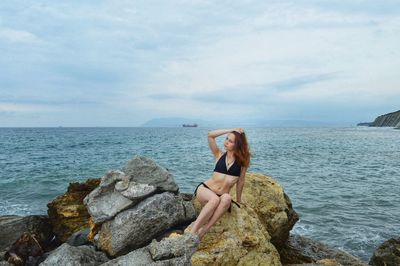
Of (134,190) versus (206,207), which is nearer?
(206,207)

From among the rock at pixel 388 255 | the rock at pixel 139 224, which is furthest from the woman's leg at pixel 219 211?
the rock at pixel 388 255

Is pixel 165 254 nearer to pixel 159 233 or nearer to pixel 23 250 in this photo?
pixel 159 233

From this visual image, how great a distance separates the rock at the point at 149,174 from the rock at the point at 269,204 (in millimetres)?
1843

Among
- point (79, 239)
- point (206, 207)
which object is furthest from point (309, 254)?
point (79, 239)

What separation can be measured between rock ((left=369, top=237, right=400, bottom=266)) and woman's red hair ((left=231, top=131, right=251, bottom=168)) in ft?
19.9

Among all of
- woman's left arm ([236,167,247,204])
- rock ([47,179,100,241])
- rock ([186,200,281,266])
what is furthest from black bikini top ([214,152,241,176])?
→ rock ([47,179,100,241])

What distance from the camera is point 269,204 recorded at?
10.8 metres

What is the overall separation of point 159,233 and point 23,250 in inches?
147

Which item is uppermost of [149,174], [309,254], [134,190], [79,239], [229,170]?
[229,170]

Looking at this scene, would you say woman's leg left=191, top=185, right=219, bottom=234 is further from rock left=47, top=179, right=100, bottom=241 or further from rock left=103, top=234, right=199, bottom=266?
rock left=47, top=179, right=100, bottom=241

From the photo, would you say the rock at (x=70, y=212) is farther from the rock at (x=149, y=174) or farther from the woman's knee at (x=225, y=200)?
the woman's knee at (x=225, y=200)

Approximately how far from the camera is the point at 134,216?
931 centimetres

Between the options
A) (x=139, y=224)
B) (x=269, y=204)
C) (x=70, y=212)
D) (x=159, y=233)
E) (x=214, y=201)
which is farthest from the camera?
(x=70, y=212)

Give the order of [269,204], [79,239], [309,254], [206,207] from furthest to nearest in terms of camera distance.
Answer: [309,254] → [79,239] → [269,204] → [206,207]
